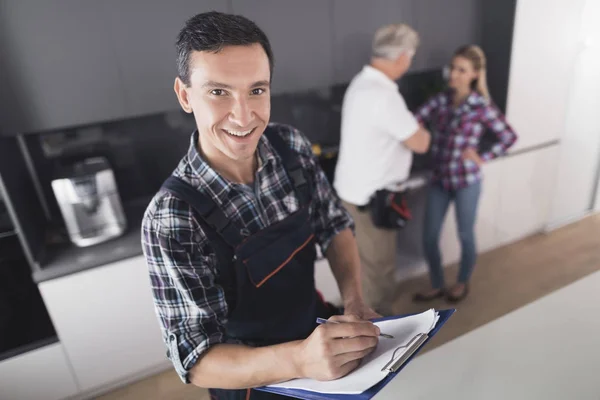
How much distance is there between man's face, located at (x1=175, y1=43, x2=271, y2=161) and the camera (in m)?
0.66

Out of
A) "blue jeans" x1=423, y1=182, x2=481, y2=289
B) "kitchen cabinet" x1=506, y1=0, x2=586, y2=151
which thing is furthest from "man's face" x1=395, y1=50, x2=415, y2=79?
"kitchen cabinet" x1=506, y1=0, x2=586, y2=151

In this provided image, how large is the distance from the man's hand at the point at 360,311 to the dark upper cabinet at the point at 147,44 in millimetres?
1210

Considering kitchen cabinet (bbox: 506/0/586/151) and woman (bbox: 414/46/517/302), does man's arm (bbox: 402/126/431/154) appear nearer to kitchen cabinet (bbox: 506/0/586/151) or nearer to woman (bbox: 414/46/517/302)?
woman (bbox: 414/46/517/302)

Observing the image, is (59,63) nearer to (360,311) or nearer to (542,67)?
(360,311)

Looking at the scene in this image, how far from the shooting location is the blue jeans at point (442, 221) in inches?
88.0

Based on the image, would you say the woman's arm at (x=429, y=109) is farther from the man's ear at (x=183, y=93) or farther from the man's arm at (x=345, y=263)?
the man's ear at (x=183, y=93)

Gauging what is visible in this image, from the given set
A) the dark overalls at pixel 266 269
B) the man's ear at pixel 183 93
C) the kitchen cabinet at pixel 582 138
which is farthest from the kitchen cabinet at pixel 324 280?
the kitchen cabinet at pixel 582 138

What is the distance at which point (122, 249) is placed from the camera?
1.76m

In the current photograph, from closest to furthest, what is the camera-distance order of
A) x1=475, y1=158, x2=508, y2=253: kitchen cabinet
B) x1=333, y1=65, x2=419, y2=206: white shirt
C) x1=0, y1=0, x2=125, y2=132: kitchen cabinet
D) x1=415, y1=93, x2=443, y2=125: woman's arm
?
x1=0, y1=0, x2=125, y2=132: kitchen cabinet < x1=333, y1=65, x2=419, y2=206: white shirt < x1=415, y1=93, x2=443, y2=125: woman's arm < x1=475, y1=158, x2=508, y2=253: kitchen cabinet

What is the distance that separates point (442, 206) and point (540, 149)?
3.17ft

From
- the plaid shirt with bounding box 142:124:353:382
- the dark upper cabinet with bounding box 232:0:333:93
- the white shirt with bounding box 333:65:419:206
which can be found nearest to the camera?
the plaid shirt with bounding box 142:124:353:382

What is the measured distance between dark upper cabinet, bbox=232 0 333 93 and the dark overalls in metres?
1.17

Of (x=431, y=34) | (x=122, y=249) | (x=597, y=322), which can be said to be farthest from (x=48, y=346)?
(x=431, y=34)

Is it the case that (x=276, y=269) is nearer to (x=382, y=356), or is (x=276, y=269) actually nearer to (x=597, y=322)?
(x=382, y=356)
